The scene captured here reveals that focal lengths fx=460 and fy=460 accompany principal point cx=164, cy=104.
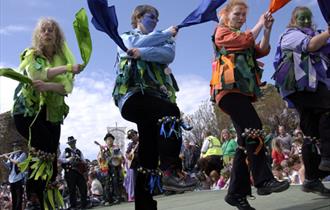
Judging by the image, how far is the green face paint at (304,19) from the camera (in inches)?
168

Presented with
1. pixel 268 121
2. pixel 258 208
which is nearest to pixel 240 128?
pixel 258 208

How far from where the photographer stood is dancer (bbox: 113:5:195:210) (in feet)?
12.1

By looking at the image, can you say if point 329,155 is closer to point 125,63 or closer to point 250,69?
point 250,69

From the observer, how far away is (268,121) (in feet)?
122

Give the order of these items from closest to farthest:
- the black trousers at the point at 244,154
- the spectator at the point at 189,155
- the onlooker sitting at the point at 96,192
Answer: the black trousers at the point at 244,154 < the onlooker sitting at the point at 96,192 < the spectator at the point at 189,155

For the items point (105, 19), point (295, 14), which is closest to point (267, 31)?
point (295, 14)

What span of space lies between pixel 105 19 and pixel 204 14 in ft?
2.84

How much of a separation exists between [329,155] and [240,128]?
82 cm

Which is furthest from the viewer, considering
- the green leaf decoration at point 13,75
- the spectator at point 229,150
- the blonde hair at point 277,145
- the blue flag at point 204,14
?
the spectator at point 229,150

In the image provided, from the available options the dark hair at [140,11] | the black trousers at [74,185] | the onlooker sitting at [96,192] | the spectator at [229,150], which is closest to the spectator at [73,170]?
the black trousers at [74,185]

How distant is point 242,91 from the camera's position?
3.74 meters

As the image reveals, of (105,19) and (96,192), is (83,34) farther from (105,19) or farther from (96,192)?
(96,192)

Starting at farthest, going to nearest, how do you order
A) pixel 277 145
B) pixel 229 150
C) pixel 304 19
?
pixel 229 150 → pixel 277 145 → pixel 304 19

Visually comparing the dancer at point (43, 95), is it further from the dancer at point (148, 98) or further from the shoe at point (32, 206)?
the dancer at point (148, 98)
